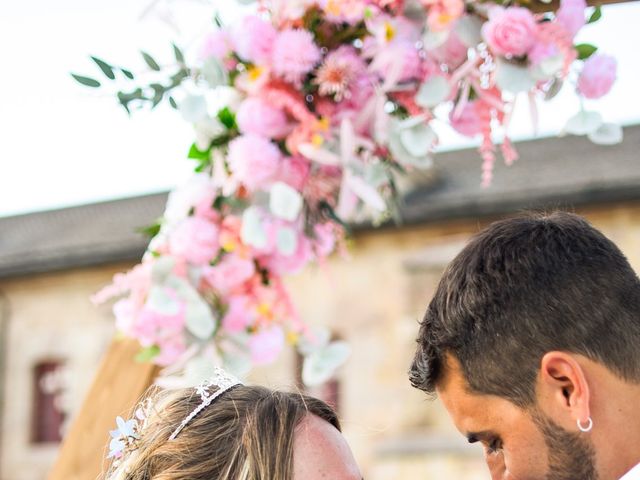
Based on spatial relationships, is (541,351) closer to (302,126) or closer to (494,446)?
(494,446)

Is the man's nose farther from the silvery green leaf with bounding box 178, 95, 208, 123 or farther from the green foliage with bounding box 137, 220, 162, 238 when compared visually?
the green foliage with bounding box 137, 220, 162, 238

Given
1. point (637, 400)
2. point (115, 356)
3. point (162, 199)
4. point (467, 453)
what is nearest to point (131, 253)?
point (162, 199)

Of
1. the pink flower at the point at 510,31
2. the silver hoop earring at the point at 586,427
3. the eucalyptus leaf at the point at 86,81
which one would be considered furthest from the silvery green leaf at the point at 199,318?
the silver hoop earring at the point at 586,427

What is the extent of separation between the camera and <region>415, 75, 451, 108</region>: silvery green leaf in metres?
3.14

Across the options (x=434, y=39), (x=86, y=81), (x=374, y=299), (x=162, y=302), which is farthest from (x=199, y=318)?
(x=374, y=299)

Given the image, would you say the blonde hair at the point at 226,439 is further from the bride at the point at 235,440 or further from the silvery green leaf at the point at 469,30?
the silvery green leaf at the point at 469,30

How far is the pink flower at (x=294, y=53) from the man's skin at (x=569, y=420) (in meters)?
1.25

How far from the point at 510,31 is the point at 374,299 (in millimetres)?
15333

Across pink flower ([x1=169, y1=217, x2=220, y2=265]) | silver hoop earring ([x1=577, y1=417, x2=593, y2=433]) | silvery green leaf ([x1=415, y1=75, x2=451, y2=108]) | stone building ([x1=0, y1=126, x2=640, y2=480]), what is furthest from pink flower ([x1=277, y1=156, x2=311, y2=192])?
stone building ([x1=0, y1=126, x2=640, y2=480])

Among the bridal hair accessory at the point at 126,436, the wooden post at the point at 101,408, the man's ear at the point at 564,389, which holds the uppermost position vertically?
the wooden post at the point at 101,408

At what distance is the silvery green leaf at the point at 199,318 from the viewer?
3.42m

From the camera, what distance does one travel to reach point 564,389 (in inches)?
91.6

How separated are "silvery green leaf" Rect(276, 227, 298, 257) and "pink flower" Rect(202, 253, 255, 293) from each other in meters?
0.14

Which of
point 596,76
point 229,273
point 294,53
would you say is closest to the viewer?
point 596,76
